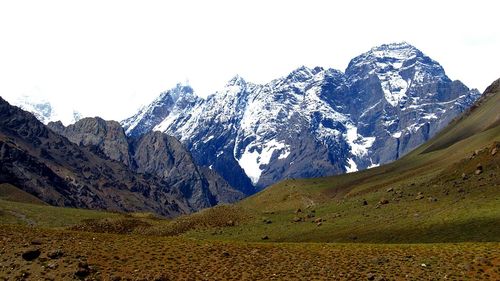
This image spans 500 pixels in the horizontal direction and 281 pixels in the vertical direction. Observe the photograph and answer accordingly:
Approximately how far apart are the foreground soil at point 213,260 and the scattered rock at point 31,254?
0.09 metres

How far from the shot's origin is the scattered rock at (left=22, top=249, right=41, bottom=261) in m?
50.4

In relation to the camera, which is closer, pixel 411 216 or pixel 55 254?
pixel 55 254

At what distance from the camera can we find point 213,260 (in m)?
56.0

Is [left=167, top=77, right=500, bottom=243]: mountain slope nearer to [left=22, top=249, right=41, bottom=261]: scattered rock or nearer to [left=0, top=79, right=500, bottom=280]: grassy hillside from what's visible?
[left=0, top=79, right=500, bottom=280]: grassy hillside

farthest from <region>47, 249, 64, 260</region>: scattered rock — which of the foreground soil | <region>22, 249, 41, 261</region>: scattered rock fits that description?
<region>22, 249, 41, 261</region>: scattered rock

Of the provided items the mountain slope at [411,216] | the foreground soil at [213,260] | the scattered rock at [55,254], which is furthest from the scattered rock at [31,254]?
the mountain slope at [411,216]

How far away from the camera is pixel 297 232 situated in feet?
345

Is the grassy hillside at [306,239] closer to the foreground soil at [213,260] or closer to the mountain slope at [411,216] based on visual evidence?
the foreground soil at [213,260]

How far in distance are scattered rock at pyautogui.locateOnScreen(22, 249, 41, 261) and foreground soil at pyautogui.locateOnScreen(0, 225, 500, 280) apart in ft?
0.29

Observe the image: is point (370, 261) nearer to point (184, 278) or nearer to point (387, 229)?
point (184, 278)

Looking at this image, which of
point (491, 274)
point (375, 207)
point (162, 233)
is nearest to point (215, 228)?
point (162, 233)

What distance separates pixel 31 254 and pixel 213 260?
1776cm

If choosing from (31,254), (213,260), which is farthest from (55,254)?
(213,260)

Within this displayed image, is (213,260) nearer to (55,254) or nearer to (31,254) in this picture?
(55,254)
